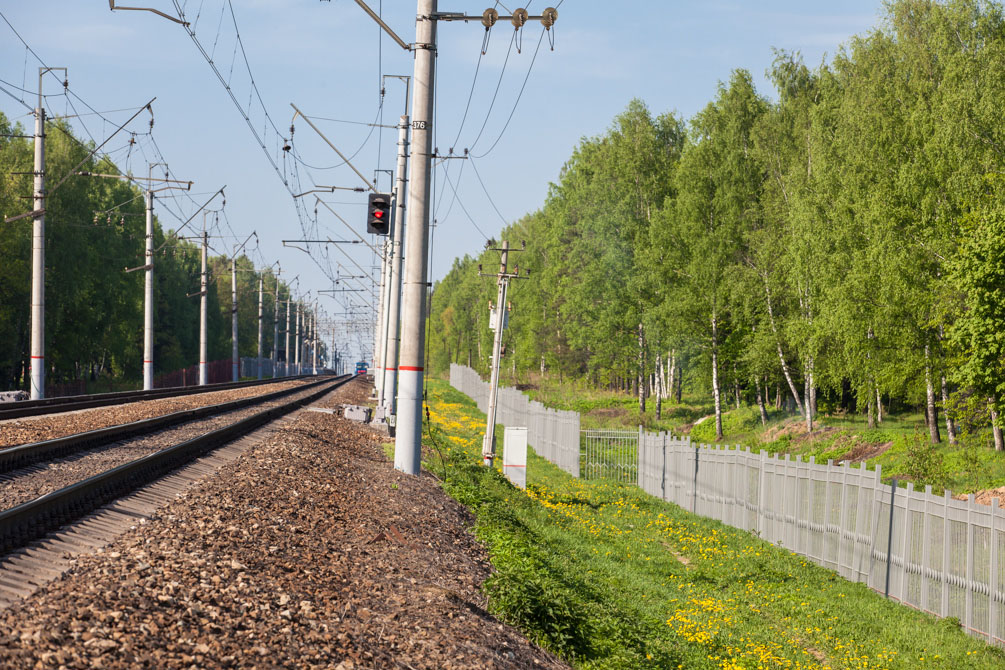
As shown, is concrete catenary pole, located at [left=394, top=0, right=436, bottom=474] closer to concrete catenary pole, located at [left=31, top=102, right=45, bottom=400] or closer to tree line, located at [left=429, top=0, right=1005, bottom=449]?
tree line, located at [left=429, top=0, right=1005, bottom=449]

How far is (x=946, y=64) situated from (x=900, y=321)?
8.92 metres

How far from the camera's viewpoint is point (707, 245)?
45219 millimetres

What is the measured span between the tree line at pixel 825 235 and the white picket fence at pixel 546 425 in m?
7.73

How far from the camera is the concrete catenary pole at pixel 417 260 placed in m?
17.2

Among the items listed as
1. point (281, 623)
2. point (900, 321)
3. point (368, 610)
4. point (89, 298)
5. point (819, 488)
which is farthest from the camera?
point (89, 298)

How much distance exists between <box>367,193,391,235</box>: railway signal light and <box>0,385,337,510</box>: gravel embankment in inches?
234

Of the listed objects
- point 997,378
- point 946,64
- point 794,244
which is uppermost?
point 946,64

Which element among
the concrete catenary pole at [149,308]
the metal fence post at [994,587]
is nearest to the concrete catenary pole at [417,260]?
the metal fence post at [994,587]

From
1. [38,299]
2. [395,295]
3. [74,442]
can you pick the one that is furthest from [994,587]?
[38,299]

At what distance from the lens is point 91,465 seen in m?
15.3

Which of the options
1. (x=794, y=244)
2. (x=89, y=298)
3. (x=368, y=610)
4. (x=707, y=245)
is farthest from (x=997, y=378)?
(x=89, y=298)

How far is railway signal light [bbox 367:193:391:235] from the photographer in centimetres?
2045

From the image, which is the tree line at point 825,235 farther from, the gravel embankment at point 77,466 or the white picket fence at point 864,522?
the gravel embankment at point 77,466

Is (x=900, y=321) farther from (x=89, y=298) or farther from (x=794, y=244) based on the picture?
(x=89, y=298)
